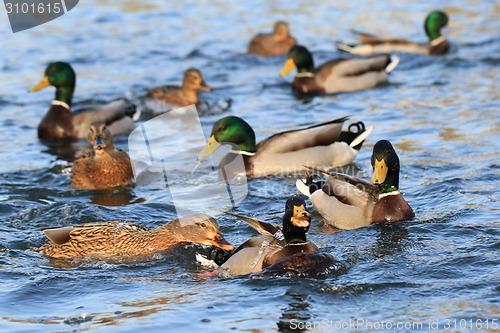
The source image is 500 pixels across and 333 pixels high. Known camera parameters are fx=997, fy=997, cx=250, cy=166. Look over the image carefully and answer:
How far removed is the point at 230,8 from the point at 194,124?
7.52 meters

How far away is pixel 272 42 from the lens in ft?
54.4

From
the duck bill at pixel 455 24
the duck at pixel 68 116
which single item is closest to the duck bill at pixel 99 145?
the duck at pixel 68 116

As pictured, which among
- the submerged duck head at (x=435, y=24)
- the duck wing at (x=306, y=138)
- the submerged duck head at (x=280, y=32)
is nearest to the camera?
the duck wing at (x=306, y=138)

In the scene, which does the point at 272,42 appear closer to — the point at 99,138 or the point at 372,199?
the point at 99,138

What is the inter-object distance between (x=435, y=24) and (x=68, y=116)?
7049 mm

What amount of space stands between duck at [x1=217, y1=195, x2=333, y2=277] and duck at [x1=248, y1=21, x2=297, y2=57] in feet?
31.9

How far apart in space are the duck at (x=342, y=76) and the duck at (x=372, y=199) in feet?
19.2

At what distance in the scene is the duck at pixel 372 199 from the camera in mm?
8336

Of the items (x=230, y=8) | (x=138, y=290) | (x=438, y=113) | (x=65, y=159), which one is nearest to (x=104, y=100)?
(x=65, y=159)

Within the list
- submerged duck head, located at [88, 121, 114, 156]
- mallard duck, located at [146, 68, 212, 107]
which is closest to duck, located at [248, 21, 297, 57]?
mallard duck, located at [146, 68, 212, 107]

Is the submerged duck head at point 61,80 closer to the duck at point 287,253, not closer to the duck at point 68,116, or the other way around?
the duck at point 68,116

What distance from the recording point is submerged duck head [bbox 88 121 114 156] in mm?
10102

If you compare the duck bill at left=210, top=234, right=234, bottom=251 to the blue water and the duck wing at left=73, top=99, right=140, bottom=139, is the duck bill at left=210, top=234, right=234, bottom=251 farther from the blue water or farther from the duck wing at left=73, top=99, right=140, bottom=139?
the duck wing at left=73, top=99, right=140, bottom=139

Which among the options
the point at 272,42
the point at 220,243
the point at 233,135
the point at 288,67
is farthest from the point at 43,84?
the point at 220,243
